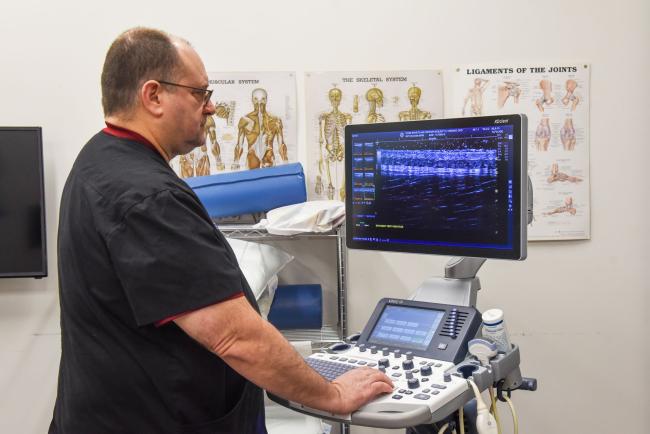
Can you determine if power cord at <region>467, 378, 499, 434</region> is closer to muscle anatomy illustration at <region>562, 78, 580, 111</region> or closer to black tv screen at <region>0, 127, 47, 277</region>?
muscle anatomy illustration at <region>562, 78, 580, 111</region>

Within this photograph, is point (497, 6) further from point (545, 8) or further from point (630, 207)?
point (630, 207)

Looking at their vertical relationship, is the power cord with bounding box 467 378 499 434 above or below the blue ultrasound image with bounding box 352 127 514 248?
below

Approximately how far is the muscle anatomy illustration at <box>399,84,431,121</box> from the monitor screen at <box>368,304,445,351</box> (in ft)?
3.00

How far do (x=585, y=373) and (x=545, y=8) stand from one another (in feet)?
4.70

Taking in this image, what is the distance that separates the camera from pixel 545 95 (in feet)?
7.35

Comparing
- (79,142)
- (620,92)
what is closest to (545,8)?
(620,92)

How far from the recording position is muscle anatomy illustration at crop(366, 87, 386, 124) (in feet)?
7.33

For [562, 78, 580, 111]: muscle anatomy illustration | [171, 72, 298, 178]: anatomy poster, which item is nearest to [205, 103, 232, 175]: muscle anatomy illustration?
[171, 72, 298, 178]: anatomy poster

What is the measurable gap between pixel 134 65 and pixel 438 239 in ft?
2.82

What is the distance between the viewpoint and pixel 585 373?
91.3 inches

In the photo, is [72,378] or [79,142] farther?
[79,142]

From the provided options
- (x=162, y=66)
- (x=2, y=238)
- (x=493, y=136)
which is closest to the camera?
(x=162, y=66)

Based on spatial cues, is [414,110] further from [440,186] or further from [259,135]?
[440,186]

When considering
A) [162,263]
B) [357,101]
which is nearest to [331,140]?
[357,101]
